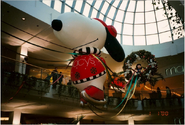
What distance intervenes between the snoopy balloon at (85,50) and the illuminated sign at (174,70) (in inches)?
539

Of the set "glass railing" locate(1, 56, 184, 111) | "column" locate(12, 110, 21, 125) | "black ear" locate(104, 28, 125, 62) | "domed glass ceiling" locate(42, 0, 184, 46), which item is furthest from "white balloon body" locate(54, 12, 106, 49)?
"domed glass ceiling" locate(42, 0, 184, 46)

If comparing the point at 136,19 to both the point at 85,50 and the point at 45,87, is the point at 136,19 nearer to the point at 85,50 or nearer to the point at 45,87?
the point at 45,87

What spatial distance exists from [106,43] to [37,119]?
1211 centimetres

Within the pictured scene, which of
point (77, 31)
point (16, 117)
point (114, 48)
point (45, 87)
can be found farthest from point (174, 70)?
point (77, 31)

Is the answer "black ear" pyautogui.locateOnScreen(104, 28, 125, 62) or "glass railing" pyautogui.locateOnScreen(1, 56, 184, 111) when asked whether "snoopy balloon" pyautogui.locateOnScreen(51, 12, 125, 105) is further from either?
"glass railing" pyautogui.locateOnScreen(1, 56, 184, 111)

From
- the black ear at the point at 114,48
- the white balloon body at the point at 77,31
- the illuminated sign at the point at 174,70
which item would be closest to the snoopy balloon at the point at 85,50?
the white balloon body at the point at 77,31

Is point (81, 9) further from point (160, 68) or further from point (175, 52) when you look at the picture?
point (160, 68)

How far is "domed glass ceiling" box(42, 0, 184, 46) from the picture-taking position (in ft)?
47.1

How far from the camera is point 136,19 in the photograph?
16.5m

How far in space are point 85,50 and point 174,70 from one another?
14.3 m

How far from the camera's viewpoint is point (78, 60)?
357cm

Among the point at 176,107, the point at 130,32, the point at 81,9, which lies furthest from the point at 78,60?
the point at 130,32

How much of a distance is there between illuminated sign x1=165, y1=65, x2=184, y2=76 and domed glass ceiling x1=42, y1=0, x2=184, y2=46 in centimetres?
242

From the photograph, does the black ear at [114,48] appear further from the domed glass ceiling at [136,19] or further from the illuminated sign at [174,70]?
the illuminated sign at [174,70]
